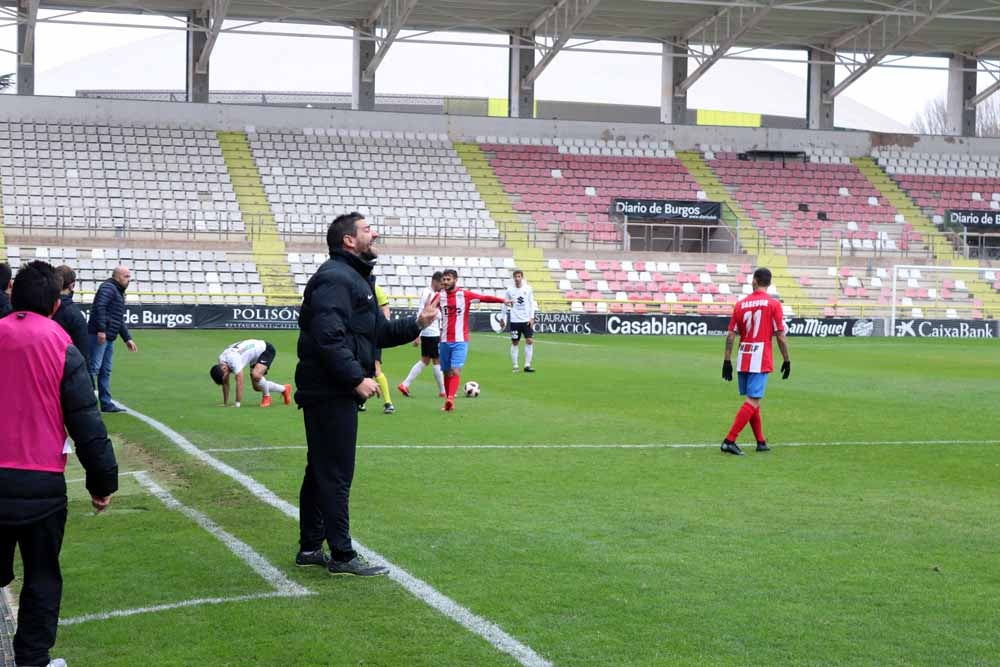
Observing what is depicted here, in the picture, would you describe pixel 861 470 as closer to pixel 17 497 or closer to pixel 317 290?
pixel 317 290

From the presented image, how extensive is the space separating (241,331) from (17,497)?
34.1 meters

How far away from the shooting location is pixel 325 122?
51.1m

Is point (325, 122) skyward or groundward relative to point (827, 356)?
skyward

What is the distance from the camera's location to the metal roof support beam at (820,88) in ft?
178

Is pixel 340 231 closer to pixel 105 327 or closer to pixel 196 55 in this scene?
pixel 105 327

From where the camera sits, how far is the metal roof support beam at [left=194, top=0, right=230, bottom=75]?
4331 centimetres

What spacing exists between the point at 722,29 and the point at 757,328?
39316 mm

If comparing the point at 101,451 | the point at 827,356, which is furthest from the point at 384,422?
the point at 827,356

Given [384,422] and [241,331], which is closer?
[384,422]

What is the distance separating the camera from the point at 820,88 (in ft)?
181

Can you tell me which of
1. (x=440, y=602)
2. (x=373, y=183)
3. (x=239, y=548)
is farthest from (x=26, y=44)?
(x=440, y=602)

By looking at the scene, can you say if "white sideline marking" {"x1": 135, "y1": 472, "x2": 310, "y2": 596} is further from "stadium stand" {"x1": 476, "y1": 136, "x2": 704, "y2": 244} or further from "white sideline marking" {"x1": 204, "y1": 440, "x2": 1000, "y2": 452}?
"stadium stand" {"x1": 476, "y1": 136, "x2": 704, "y2": 244}

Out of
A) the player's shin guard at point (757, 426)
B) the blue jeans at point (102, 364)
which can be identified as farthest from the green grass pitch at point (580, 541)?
the blue jeans at point (102, 364)

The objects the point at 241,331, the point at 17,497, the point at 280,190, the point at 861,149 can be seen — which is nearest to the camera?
the point at 17,497
